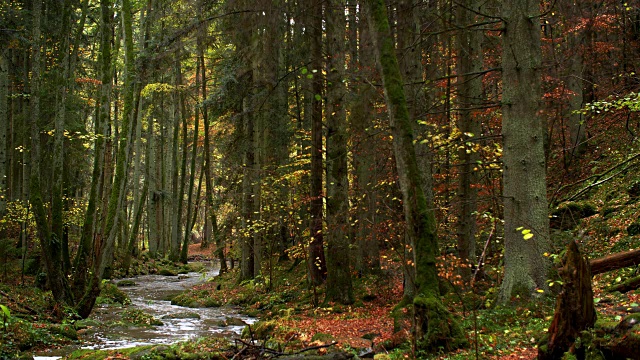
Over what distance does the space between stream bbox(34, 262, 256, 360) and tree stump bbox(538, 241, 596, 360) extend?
23.3 ft

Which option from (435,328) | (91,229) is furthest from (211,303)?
(435,328)

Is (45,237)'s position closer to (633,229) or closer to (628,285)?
(628,285)

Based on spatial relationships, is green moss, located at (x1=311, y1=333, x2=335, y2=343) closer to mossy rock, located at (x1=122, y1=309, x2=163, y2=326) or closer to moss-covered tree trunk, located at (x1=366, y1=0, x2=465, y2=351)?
moss-covered tree trunk, located at (x1=366, y1=0, x2=465, y2=351)

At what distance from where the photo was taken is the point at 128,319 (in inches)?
480

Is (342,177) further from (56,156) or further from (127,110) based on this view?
(56,156)

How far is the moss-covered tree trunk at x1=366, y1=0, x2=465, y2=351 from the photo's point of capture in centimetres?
596

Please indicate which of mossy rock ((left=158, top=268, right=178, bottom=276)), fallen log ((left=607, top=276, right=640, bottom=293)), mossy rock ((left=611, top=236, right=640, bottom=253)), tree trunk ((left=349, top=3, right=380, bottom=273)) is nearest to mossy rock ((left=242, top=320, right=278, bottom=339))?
tree trunk ((left=349, top=3, right=380, bottom=273))

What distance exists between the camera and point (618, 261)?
20.7ft

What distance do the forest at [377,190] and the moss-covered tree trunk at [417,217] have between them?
0.08ft

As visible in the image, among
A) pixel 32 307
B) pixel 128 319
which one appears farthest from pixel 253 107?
pixel 32 307

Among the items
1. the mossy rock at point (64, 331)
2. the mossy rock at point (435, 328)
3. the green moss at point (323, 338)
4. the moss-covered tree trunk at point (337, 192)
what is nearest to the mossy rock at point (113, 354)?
the mossy rock at point (64, 331)

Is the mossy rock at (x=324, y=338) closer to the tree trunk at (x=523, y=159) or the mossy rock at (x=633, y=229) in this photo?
the tree trunk at (x=523, y=159)

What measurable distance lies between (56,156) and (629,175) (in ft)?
47.5

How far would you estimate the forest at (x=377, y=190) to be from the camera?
651 centimetres
